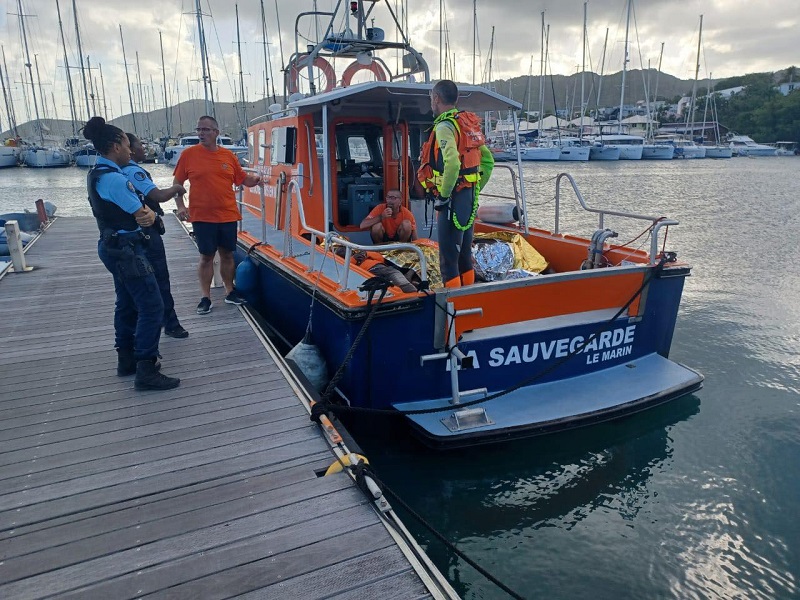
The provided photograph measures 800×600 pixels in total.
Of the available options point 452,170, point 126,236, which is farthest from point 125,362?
point 452,170

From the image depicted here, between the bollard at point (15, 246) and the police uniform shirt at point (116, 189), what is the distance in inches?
194

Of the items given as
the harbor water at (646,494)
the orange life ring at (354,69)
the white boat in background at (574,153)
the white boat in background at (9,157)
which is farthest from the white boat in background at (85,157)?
the harbor water at (646,494)

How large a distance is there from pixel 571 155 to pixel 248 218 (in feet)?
157

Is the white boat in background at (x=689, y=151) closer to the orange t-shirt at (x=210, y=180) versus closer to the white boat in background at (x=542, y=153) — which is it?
the white boat in background at (x=542, y=153)

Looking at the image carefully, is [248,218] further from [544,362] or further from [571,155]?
[571,155]

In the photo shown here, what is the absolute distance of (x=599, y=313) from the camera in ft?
15.4

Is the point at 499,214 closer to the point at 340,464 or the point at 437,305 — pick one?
the point at 437,305

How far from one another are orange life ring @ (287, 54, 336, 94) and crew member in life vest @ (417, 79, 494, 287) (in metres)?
3.21

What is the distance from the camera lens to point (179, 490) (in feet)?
9.61

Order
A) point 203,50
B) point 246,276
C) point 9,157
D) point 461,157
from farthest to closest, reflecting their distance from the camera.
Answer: point 9,157 → point 203,50 → point 246,276 → point 461,157

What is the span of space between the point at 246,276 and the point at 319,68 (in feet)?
9.03

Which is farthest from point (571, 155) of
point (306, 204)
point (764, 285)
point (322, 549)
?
point (322, 549)

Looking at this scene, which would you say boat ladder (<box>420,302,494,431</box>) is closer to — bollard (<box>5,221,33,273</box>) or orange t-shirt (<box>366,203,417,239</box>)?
orange t-shirt (<box>366,203,417,239</box>)

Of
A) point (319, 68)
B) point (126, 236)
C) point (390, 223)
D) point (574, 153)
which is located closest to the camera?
point (126, 236)
